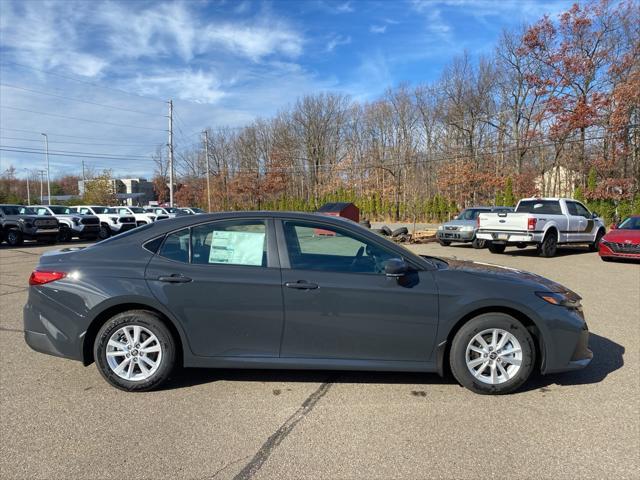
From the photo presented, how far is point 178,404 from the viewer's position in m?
3.52

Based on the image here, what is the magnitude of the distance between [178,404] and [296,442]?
3.72 ft

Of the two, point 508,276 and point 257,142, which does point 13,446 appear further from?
point 257,142

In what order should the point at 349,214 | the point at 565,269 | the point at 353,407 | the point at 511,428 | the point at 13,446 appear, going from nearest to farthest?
the point at 13,446
the point at 511,428
the point at 353,407
the point at 565,269
the point at 349,214

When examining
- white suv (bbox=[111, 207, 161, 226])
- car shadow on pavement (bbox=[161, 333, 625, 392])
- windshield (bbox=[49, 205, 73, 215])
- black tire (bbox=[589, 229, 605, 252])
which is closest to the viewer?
car shadow on pavement (bbox=[161, 333, 625, 392])

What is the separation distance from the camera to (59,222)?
21.2m

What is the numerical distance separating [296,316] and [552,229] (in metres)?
13.1

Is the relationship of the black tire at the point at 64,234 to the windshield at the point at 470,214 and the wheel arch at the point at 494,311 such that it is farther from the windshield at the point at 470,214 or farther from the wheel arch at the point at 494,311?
the wheel arch at the point at 494,311

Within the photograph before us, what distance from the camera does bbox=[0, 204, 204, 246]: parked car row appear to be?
61.7 ft

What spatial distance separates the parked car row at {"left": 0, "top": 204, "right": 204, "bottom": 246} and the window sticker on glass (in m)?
11.0

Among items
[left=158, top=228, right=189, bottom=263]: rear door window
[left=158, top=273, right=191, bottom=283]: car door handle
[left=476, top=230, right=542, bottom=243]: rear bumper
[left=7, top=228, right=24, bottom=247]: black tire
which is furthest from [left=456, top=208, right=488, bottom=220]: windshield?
[left=7, top=228, right=24, bottom=247]: black tire

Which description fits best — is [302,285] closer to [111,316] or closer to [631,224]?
[111,316]

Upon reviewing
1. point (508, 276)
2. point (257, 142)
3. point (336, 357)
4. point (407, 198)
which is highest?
point (257, 142)

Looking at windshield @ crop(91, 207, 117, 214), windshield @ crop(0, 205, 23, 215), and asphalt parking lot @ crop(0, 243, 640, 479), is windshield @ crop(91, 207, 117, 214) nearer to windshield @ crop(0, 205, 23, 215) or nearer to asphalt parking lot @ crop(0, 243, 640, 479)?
windshield @ crop(0, 205, 23, 215)

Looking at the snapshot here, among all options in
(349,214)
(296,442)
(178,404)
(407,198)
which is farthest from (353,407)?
(407,198)
